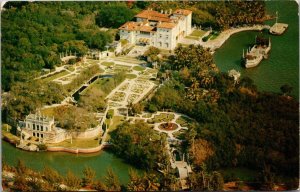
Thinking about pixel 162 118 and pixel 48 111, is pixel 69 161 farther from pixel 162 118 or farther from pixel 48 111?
pixel 162 118

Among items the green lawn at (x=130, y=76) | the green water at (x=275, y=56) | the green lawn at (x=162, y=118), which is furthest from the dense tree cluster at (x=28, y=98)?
the green water at (x=275, y=56)

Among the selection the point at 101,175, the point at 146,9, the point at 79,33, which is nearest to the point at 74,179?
the point at 101,175

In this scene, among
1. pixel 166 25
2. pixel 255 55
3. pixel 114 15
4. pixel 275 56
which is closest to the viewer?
pixel 275 56

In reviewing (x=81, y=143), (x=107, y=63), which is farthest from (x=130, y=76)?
(x=81, y=143)

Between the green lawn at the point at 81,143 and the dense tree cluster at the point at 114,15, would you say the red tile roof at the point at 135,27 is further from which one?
the green lawn at the point at 81,143

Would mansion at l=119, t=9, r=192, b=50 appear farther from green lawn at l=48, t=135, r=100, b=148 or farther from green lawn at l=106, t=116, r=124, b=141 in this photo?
green lawn at l=48, t=135, r=100, b=148

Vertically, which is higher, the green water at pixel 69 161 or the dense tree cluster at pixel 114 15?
the dense tree cluster at pixel 114 15
